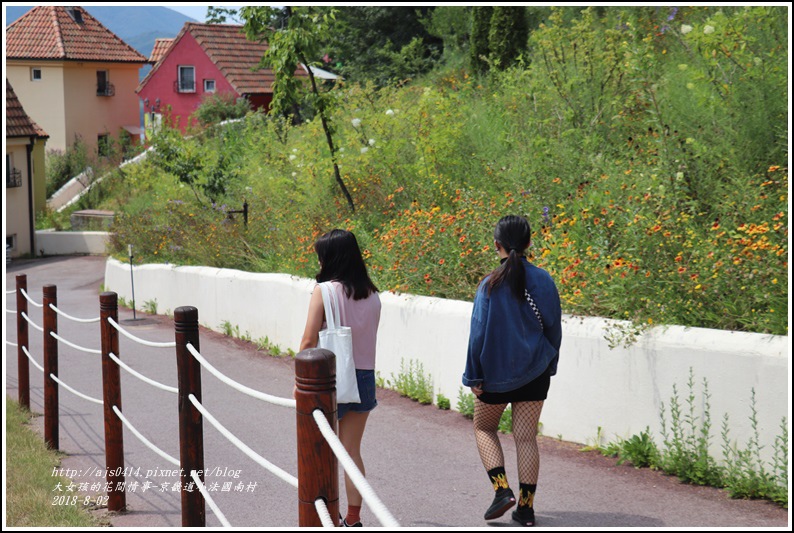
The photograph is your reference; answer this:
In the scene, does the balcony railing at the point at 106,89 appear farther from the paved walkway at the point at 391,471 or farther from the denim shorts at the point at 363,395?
the denim shorts at the point at 363,395

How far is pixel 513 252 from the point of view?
5.61 metres

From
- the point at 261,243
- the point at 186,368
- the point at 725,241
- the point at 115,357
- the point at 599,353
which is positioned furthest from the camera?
the point at 261,243

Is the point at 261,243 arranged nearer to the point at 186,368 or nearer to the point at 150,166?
the point at 186,368

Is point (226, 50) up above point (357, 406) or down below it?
above

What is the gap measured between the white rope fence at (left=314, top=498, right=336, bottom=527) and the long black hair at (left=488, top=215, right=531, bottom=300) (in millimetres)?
2665

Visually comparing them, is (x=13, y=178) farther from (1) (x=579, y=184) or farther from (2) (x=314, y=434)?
(2) (x=314, y=434)

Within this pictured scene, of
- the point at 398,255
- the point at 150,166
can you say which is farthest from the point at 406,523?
the point at 150,166

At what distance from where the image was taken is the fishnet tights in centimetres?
564

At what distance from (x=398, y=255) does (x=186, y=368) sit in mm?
5129

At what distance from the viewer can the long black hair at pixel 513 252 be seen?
557cm

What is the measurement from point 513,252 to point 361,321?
962 mm

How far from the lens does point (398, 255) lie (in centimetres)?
992

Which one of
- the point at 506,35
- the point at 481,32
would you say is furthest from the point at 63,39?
the point at 506,35

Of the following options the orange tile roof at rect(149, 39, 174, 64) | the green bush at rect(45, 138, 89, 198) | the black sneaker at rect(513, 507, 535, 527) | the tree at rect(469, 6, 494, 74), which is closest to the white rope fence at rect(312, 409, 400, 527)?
the black sneaker at rect(513, 507, 535, 527)
